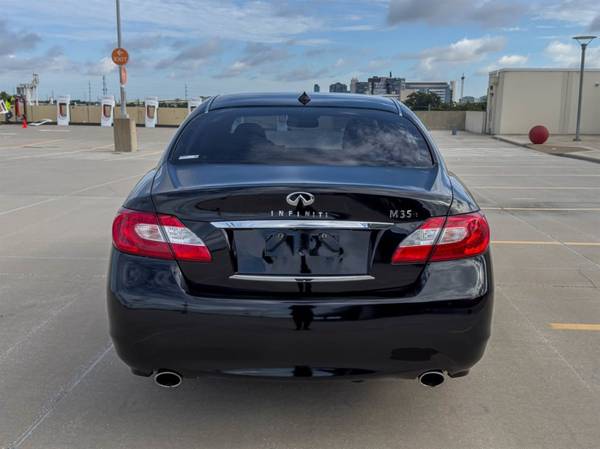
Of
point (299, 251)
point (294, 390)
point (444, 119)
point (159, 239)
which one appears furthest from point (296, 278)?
point (444, 119)

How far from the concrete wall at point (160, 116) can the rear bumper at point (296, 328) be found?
43.1 m

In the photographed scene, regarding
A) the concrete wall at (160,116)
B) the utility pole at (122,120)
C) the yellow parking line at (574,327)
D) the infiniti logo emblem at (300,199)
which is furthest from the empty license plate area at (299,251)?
the concrete wall at (160,116)

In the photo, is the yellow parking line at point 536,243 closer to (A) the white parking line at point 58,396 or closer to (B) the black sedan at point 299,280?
(B) the black sedan at point 299,280

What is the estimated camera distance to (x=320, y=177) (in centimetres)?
278

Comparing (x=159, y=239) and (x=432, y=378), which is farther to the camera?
(x=432, y=378)

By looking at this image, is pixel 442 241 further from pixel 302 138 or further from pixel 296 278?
pixel 302 138

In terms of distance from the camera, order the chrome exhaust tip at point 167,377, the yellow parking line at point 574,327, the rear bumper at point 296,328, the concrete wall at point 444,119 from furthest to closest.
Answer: the concrete wall at point 444,119, the yellow parking line at point 574,327, the chrome exhaust tip at point 167,377, the rear bumper at point 296,328

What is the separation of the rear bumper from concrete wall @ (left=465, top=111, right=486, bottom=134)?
38.7m

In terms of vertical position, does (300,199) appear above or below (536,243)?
above

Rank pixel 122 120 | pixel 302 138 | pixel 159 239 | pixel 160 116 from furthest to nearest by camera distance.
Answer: pixel 160 116, pixel 122 120, pixel 302 138, pixel 159 239

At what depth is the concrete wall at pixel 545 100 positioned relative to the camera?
34.9m

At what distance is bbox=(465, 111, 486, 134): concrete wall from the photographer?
39.7 metres

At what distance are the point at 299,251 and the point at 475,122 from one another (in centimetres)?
4174

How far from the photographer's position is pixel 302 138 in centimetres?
355
